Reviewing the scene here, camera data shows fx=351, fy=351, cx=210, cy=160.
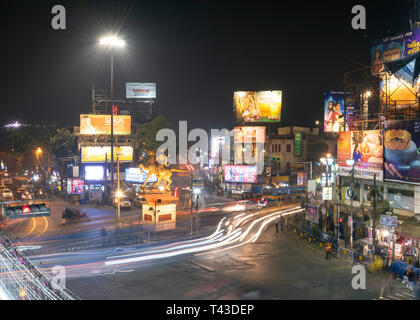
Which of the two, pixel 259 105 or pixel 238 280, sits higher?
pixel 259 105

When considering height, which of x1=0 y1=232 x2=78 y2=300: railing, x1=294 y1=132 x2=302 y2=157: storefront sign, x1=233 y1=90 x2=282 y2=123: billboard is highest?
x1=233 y1=90 x2=282 y2=123: billboard

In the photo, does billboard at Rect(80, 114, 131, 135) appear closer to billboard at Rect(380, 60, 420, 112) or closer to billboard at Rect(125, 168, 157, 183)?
billboard at Rect(125, 168, 157, 183)

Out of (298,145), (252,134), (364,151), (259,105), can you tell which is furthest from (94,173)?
(298,145)

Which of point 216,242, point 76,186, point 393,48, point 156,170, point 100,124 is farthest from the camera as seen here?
point 100,124

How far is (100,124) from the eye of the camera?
181ft

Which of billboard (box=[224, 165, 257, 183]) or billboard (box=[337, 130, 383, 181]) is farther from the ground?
billboard (box=[337, 130, 383, 181])

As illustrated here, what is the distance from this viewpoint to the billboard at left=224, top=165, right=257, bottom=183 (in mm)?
50875

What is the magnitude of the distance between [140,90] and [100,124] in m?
27.5

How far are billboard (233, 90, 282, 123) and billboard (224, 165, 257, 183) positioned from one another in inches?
495

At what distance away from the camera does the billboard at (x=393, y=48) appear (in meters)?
29.4

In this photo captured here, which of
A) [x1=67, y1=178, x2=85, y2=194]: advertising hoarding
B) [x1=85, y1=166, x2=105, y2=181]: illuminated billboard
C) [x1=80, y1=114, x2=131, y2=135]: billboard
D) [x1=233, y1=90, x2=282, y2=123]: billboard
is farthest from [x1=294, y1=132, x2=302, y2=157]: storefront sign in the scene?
[x1=67, y1=178, x2=85, y2=194]: advertising hoarding

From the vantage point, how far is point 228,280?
1723 centimetres

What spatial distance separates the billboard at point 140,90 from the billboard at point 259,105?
2676 centimetres

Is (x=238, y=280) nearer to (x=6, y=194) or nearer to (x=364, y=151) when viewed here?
(x=364, y=151)
